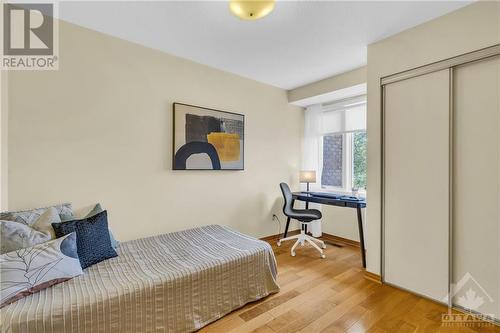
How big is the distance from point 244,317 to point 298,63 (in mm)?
2897

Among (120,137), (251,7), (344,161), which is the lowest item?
(344,161)

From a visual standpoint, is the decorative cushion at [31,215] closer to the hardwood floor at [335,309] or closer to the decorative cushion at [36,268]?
the decorative cushion at [36,268]

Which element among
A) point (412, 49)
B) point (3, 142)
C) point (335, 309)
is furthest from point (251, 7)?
point (335, 309)

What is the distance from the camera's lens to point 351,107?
147 inches

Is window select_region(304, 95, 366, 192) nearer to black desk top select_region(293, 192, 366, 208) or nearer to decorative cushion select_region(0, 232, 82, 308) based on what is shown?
black desk top select_region(293, 192, 366, 208)

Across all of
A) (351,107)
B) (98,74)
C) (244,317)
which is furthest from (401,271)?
(98,74)

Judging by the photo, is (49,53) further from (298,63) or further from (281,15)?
(298,63)

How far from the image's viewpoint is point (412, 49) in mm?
2236

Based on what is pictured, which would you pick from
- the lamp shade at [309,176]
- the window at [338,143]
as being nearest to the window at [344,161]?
the window at [338,143]

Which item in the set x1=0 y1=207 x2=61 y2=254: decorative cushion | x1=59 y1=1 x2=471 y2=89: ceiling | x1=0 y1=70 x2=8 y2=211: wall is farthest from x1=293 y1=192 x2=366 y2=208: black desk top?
x1=0 y1=70 x2=8 y2=211: wall

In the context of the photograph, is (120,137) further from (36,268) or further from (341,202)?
(341,202)

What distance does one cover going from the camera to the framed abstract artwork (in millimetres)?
2812

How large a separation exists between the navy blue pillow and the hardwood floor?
41.6 inches

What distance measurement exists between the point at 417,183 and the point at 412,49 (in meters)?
1.31
